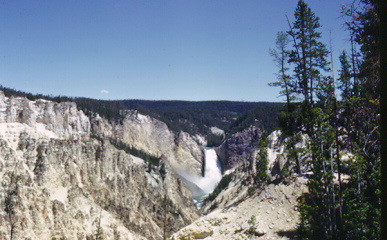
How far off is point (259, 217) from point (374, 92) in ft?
31.8

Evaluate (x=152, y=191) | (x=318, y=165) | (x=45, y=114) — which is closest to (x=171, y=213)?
(x=152, y=191)

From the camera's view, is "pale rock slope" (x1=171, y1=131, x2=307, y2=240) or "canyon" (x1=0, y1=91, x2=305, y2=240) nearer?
"pale rock slope" (x1=171, y1=131, x2=307, y2=240)

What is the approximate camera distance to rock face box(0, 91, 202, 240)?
130 feet

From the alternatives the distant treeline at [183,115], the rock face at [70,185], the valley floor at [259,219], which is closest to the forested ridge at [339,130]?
the valley floor at [259,219]

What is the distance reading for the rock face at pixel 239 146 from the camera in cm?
10388

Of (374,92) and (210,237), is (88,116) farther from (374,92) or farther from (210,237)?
(374,92)

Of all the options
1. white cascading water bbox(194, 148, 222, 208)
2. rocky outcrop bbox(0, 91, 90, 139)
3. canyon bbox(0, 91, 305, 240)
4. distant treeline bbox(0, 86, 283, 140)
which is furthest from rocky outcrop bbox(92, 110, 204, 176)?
rocky outcrop bbox(0, 91, 90, 139)

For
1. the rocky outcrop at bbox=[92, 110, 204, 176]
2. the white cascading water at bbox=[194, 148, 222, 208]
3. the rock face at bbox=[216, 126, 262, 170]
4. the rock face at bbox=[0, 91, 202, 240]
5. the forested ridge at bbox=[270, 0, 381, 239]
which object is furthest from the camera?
the white cascading water at bbox=[194, 148, 222, 208]

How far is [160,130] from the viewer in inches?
4582

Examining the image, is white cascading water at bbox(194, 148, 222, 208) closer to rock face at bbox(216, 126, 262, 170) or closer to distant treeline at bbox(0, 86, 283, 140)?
rock face at bbox(216, 126, 262, 170)

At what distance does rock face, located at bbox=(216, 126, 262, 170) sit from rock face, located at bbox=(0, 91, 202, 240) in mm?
29305

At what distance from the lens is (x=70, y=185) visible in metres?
47.8

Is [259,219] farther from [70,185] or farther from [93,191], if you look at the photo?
[93,191]

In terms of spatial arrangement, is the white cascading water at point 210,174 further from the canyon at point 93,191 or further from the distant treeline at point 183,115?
the canyon at point 93,191
